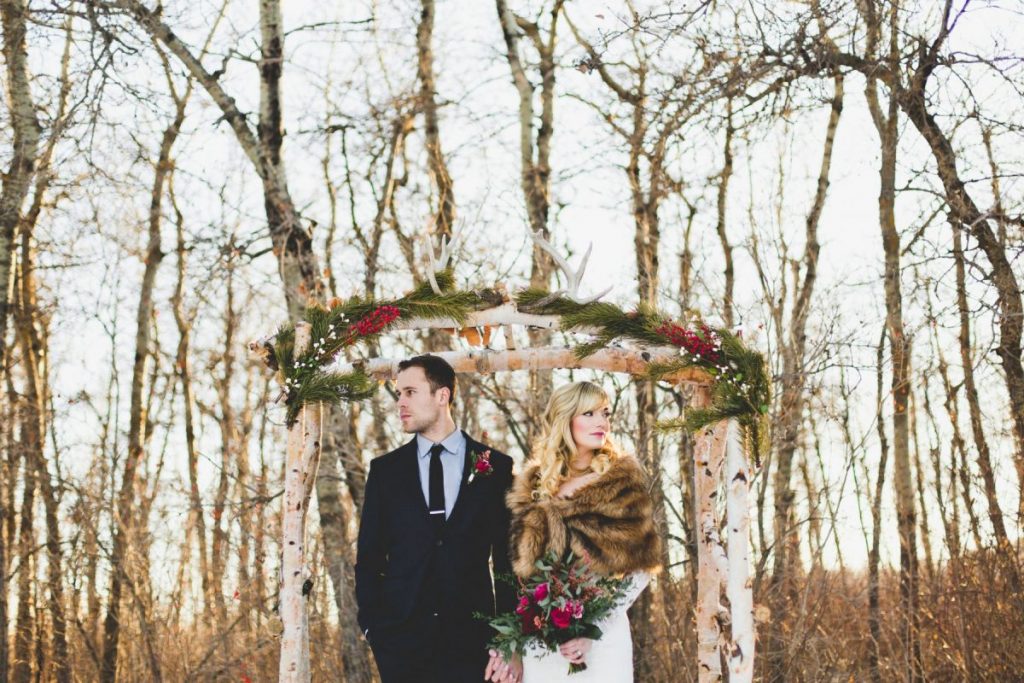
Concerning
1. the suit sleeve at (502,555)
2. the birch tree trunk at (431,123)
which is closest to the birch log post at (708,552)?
the suit sleeve at (502,555)

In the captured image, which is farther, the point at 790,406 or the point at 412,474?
the point at 790,406

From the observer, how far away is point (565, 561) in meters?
4.87

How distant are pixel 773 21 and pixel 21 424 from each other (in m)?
8.95

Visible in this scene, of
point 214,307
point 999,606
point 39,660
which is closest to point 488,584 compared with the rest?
point 999,606

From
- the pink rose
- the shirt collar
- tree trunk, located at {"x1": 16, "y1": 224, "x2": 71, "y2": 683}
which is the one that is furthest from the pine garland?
tree trunk, located at {"x1": 16, "y1": 224, "x2": 71, "y2": 683}

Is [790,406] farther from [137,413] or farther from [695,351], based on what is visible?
[137,413]

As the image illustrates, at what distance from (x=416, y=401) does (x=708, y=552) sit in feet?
6.93

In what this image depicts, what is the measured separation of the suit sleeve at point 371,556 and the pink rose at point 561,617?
0.82 meters

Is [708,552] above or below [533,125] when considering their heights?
below

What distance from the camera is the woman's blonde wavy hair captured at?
504cm

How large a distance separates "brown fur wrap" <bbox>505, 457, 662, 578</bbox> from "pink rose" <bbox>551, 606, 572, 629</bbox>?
267 mm

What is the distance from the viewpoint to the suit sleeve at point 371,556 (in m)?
4.85

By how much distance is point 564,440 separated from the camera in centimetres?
508

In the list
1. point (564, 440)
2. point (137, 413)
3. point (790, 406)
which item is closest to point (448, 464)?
point (564, 440)
